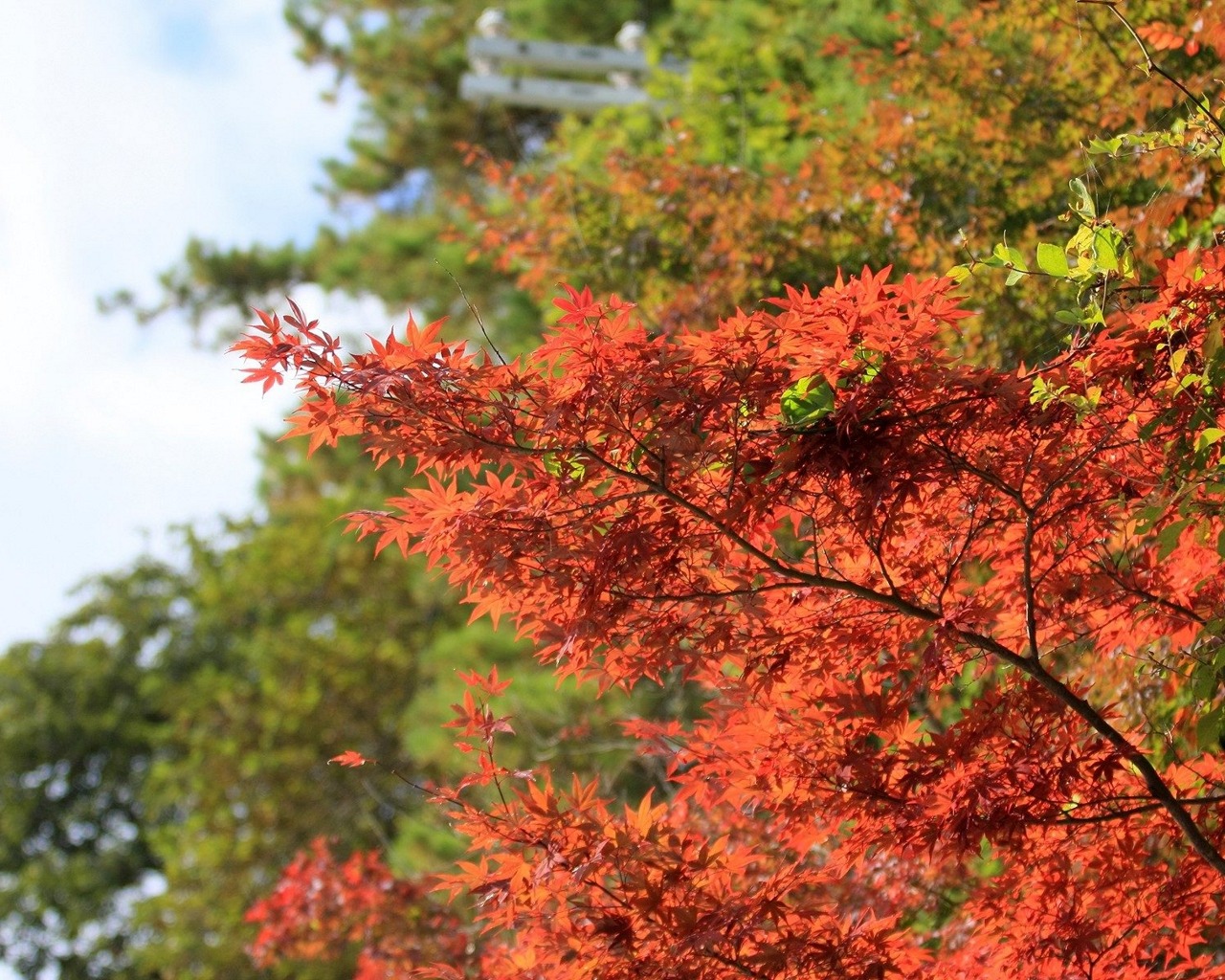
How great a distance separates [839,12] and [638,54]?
16.9 feet

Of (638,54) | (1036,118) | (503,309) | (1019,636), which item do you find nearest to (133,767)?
(503,309)

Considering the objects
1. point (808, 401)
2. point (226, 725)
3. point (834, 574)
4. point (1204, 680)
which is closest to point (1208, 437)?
point (1204, 680)

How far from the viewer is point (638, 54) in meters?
12.0

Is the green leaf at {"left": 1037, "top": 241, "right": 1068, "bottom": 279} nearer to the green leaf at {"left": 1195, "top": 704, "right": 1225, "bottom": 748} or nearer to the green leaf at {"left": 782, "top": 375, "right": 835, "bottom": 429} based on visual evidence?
the green leaf at {"left": 782, "top": 375, "right": 835, "bottom": 429}

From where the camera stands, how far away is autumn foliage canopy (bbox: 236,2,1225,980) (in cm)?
254

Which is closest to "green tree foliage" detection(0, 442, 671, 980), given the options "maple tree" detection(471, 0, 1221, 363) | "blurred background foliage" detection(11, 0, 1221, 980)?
"blurred background foliage" detection(11, 0, 1221, 980)

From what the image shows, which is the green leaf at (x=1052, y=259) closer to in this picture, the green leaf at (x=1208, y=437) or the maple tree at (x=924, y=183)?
the green leaf at (x=1208, y=437)

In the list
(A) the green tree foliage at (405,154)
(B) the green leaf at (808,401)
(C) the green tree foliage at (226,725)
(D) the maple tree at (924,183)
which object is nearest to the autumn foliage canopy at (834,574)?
(B) the green leaf at (808,401)

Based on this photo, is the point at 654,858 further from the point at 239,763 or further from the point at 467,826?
the point at 239,763

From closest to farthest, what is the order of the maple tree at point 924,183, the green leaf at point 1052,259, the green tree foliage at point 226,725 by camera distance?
1. the green leaf at point 1052,259
2. the maple tree at point 924,183
3. the green tree foliage at point 226,725

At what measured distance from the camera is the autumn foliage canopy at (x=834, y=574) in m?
2.54

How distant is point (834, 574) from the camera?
120 inches

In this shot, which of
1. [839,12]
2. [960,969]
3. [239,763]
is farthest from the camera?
[239,763]

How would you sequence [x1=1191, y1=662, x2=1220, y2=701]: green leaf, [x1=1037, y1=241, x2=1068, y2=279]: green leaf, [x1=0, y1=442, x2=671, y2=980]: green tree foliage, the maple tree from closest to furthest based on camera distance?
[x1=1037, y1=241, x2=1068, y2=279]: green leaf, [x1=1191, y1=662, x2=1220, y2=701]: green leaf, the maple tree, [x1=0, y1=442, x2=671, y2=980]: green tree foliage
